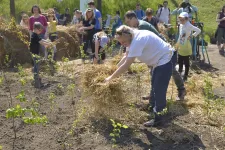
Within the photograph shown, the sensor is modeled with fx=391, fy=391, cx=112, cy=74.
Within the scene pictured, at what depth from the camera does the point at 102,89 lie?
4914mm

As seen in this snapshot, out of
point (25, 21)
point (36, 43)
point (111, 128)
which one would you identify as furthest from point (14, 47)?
point (111, 128)

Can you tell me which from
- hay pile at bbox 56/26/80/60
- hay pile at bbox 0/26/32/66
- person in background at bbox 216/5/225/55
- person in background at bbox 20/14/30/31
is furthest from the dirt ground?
person in background at bbox 216/5/225/55

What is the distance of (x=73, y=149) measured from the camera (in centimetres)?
451

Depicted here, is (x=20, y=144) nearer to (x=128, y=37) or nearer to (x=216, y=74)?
(x=128, y=37)

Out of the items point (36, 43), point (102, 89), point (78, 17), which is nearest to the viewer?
point (102, 89)

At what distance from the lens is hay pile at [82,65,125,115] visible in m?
4.95

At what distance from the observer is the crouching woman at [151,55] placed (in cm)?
454

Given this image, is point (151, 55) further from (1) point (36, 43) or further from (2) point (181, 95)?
(1) point (36, 43)

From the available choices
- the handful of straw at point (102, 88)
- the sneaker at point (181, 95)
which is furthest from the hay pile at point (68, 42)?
the handful of straw at point (102, 88)

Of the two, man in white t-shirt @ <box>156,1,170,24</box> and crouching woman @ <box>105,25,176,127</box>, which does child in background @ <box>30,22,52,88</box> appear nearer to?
crouching woman @ <box>105,25,176,127</box>

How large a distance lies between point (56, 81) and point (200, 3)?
1611 cm

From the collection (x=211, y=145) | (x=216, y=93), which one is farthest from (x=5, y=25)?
(x=211, y=145)

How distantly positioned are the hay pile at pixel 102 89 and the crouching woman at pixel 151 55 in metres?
0.19

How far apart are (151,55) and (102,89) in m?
0.74
